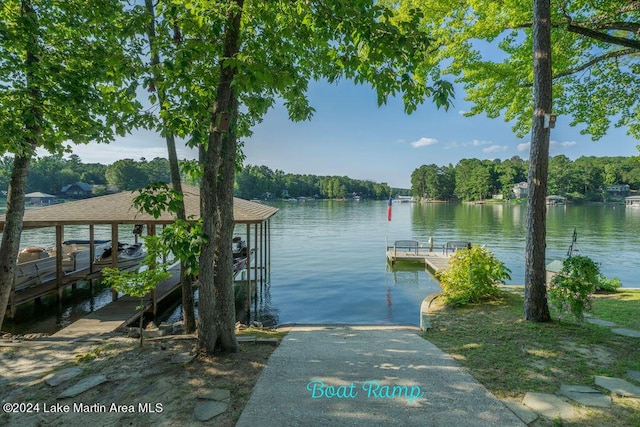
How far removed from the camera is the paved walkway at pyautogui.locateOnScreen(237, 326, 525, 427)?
8.95 ft

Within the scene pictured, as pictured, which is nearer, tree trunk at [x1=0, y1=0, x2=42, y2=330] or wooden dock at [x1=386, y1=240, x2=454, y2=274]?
tree trunk at [x1=0, y1=0, x2=42, y2=330]

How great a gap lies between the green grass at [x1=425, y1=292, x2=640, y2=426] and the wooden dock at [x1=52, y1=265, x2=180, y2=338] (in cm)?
666

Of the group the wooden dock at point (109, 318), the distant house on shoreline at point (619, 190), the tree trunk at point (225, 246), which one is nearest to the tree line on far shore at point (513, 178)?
the distant house on shoreline at point (619, 190)

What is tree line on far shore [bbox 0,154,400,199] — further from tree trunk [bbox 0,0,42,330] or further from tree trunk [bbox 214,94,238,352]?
tree trunk [bbox 214,94,238,352]

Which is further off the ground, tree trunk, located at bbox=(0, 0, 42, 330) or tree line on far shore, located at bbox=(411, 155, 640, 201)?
tree line on far shore, located at bbox=(411, 155, 640, 201)

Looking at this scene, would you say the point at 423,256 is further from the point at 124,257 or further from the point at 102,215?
the point at 102,215

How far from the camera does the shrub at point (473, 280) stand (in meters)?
7.38

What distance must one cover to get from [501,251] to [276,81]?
21.8m

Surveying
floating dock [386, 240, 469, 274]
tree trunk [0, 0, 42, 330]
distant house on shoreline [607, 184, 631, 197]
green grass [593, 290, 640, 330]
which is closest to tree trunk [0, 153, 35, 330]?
tree trunk [0, 0, 42, 330]

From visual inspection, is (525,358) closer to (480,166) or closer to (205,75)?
(205,75)

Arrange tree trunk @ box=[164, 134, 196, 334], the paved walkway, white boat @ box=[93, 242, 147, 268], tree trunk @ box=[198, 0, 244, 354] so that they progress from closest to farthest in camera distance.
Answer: the paved walkway
tree trunk @ box=[198, 0, 244, 354]
tree trunk @ box=[164, 134, 196, 334]
white boat @ box=[93, 242, 147, 268]

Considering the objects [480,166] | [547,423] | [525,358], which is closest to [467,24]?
[525,358]

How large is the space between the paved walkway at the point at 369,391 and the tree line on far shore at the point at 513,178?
95.7 m

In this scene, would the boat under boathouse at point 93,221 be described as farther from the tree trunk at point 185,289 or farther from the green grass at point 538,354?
the green grass at point 538,354
